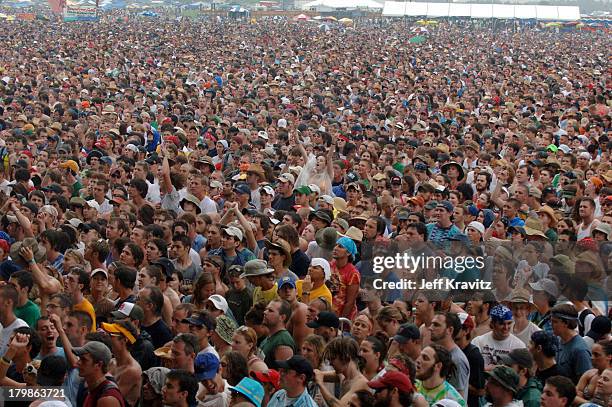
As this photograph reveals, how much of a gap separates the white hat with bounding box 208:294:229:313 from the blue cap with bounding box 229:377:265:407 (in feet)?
4.49

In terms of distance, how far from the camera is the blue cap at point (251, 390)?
5289 mm

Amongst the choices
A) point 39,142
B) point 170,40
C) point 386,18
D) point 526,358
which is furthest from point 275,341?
point 386,18

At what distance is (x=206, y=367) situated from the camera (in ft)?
18.7

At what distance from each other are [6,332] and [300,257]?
8.20 feet

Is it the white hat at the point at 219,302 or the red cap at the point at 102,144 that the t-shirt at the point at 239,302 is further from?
the red cap at the point at 102,144

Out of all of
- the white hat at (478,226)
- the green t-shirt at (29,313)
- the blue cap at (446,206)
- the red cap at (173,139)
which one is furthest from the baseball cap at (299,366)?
the red cap at (173,139)

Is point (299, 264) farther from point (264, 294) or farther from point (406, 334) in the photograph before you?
point (406, 334)

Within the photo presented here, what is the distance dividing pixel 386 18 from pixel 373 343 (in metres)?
67.5

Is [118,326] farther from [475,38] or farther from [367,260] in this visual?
[475,38]

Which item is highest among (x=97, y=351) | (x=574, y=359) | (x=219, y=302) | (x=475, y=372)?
(x=97, y=351)

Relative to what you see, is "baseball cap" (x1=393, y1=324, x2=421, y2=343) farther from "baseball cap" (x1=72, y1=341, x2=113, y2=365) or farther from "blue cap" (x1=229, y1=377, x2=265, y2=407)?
"baseball cap" (x1=72, y1=341, x2=113, y2=365)

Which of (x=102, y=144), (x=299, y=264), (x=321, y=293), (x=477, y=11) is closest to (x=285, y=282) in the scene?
(x=321, y=293)

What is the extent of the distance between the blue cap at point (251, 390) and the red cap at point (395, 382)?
1.94ft

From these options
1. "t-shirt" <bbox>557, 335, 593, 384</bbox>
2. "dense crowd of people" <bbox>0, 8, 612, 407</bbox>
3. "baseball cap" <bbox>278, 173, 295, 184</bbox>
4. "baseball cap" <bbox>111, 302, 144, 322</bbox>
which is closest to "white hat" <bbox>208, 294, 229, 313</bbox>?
"dense crowd of people" <bbox>0, 8, 612, 407</bbox>
